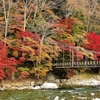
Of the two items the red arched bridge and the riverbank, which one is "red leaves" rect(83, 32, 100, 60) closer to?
the riverbank

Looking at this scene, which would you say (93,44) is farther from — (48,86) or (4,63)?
(4,63)

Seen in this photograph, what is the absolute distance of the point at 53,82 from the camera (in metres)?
26.0

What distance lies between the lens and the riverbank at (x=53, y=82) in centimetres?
2290

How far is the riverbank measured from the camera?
75.1ft

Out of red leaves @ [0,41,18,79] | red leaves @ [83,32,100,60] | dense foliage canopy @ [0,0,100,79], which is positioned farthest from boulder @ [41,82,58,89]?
red leaves @ [83,32,100,60]

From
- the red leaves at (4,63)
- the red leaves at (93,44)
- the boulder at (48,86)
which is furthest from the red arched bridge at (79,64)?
the red leaves at (4,63)

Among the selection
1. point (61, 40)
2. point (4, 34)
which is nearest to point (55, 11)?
point (61, 40)

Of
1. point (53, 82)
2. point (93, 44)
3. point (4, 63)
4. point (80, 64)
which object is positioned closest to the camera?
point (4, 63)

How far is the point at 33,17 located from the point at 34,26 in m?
2.23

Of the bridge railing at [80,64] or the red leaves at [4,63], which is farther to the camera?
the bridge railing at [80,64]

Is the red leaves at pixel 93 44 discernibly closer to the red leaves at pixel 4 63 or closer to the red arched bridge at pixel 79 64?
the red arched bridge at pixel 79 64

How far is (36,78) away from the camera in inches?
987

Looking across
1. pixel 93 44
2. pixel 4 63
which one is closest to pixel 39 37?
pixel 4 63

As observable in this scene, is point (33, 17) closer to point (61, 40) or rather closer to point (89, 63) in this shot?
point (61, 40)
